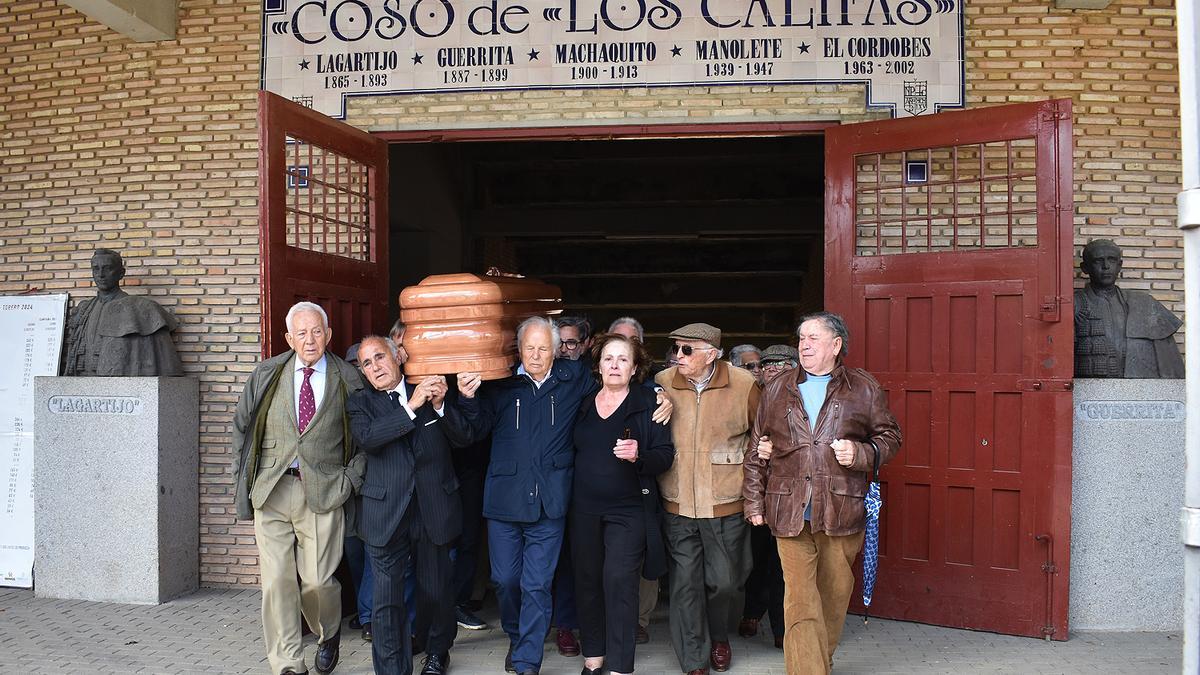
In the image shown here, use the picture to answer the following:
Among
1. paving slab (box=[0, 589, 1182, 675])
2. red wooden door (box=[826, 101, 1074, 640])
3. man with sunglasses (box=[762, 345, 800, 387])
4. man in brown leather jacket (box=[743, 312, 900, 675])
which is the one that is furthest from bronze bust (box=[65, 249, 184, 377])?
red wooden door (box=[826, 101, 1074, 640])

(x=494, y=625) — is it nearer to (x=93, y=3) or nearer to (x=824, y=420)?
(x=824, y=420)

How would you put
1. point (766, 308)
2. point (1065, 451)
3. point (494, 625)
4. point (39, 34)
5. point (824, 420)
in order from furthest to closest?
point (766, 308), point (39, 34), point (494, 625), point (1065, 451), point (824, 420)

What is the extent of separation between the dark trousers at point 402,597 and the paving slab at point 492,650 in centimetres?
30

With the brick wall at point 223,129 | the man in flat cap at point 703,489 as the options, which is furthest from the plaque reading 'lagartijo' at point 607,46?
the man in flat cap at point 703,489

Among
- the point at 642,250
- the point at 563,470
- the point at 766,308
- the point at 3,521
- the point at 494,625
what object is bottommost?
the point at 494,625

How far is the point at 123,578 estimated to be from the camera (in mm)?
5902

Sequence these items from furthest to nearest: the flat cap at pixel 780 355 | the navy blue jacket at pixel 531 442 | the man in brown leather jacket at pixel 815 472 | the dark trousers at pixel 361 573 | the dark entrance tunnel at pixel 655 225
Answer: the dark entrance tunnel at pixel 655 225 < the flat cap at pixel 780 355 < the dark trousers at pixel 361 573 < the navy blue jacket at pixel 531 442 < the man in brown leather jacket at pixel 815 472

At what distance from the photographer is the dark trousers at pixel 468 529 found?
501 cm

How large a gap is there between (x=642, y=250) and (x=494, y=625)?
8.26m

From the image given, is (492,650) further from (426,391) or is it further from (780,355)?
(780,355)

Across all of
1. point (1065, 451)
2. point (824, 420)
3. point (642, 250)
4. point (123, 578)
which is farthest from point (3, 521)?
point (642, 250)

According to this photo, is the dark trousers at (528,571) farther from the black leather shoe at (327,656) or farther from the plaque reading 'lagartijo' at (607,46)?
the plaque reading 'lagartijo' at (607,46)

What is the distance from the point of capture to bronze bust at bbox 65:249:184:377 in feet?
19.8

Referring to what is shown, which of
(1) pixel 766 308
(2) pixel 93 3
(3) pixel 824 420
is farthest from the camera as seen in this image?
(1) pixel 766 308
